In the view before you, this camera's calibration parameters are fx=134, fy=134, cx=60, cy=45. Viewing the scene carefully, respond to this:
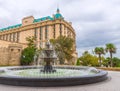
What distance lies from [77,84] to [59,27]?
5286cm

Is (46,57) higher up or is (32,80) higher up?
(46,57)

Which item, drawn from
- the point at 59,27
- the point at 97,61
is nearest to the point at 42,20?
the point at 59,27

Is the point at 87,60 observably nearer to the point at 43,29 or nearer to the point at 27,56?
the point at 27,56

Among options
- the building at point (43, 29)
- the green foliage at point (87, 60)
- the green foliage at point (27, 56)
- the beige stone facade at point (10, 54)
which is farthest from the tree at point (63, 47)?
the building at point (43, 29)

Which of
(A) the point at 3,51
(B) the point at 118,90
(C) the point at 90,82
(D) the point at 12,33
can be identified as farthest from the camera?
(D) the point at 12,33

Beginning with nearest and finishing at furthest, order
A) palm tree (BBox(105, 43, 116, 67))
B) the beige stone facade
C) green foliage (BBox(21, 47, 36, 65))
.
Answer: the beige stone facade < green foliage (BBox(21, 47, 36, 65)) < palm tree (BBox(105, 43, 116, 67))

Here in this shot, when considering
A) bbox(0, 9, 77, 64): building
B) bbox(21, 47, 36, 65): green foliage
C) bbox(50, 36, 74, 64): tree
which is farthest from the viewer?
bbox(0, 9, 77, 64): building

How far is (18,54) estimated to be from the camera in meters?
38.1

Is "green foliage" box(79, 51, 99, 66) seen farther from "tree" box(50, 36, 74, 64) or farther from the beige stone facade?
the beige stone facade

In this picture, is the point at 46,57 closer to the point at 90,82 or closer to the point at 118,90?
the point at 90,82

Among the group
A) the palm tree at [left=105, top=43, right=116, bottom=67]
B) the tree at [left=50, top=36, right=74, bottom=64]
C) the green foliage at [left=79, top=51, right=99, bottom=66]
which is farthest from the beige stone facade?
the palm tree at [left=105, top=43, right=116, bottom=67]

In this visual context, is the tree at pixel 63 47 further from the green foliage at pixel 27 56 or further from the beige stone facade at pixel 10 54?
the beige stone facade at pixel 10 54

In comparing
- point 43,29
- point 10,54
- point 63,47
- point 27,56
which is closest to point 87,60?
point 63,47

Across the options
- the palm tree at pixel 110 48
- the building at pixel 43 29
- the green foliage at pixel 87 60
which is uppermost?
the building at pixel 43 29
